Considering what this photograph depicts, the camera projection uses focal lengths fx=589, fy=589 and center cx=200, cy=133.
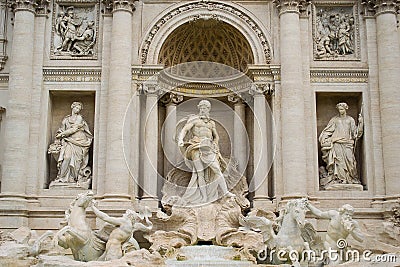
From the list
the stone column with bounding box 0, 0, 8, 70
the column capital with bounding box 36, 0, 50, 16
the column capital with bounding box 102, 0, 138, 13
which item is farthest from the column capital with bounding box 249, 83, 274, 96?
the stone column with bounding box 0, 0, 8, 70

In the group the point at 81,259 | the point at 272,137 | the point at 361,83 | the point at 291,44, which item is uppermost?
the point at 291,44

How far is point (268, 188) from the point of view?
18.9 meters

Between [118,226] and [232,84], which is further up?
[232,84]

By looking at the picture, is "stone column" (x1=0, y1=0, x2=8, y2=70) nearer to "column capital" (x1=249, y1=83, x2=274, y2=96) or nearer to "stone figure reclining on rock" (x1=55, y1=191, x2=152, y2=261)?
"stone figure reclining on rock" (x1=55, y1=191, x2=152, y2=261)

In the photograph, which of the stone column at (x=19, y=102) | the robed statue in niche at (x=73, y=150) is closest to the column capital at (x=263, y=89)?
the robed statue in niche at (x=73, y=150)

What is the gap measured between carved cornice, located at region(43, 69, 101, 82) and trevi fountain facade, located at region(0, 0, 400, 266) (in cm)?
3

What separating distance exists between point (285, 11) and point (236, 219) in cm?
702

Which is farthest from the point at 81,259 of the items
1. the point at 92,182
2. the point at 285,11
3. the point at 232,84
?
the point at 285,11

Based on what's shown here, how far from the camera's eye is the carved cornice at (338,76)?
→ 19.4 metres

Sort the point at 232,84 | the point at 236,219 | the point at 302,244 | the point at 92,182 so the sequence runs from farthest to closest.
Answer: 1. the point at 232,84
2. the point at 92,182
3. the point at 236,219
4. the point at 302,244

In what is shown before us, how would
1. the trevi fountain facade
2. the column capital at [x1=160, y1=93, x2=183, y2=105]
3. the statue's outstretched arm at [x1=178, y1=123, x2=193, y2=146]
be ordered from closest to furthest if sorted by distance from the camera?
the trevi fountain facade < the statue's outstretched arm at [x1=178, y1=123, x2=193, y2=146] < the column capital at [x1=160, y1=93, x2=183, y2=105]

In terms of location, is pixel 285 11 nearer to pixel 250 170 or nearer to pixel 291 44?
pixel 291 44

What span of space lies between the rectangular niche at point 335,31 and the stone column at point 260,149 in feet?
7.74

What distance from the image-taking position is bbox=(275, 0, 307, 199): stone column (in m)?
18.1
